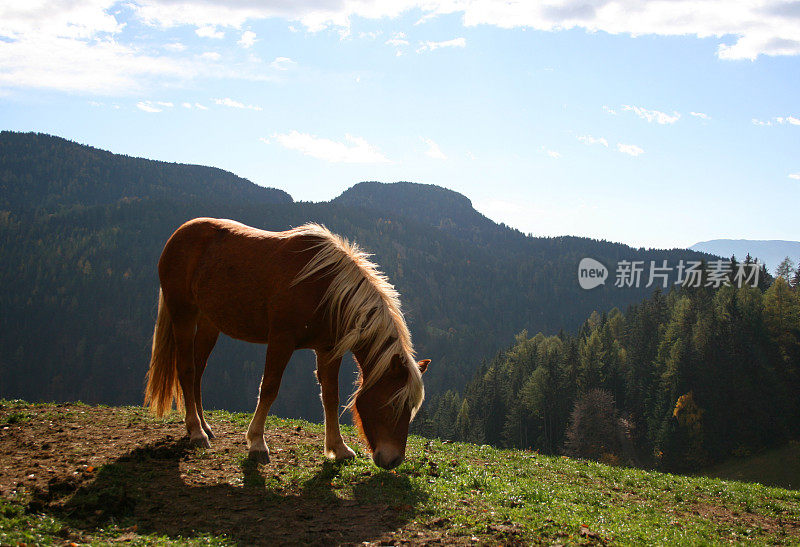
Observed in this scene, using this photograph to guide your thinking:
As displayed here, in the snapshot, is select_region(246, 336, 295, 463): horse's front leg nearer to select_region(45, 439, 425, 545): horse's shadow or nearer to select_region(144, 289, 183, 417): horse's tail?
select_region(45, 439, 425, 545): horse's shadow

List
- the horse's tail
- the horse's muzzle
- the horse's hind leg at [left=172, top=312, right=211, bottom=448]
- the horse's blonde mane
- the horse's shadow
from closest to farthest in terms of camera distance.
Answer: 1. the horse's shadow
2. the horse's muzzle
3. the horse's blonde mane
4. the horse's hind leg at [left=172, top=312, right=211, bottom=448]
5. the horse's tail

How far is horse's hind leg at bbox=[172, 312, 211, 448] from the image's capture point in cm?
938

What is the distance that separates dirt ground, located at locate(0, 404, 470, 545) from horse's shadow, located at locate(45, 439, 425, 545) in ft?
0.04

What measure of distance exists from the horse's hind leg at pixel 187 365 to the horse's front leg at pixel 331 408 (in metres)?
2.32

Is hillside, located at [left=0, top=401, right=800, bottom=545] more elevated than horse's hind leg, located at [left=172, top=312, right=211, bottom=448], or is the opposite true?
horse's hind leg, located at [left=172, top=312, right=211, bottom=448]

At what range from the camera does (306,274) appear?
26.3ft

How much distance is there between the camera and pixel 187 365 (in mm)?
9430

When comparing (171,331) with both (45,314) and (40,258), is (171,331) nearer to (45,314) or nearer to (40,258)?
(45,314)

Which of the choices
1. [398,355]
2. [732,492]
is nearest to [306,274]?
[398,355]

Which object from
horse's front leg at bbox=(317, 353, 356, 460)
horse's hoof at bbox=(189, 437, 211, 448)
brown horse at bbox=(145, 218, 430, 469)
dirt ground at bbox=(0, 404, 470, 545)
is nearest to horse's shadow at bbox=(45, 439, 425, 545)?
dirt ground at bbox=(0, 404, 470, 545)

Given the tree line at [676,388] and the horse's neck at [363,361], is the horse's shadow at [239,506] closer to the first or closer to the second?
the horse's neck at [363,361]

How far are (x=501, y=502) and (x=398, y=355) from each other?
2.57 meters

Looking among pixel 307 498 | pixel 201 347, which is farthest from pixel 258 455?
Result: pixel 201 347

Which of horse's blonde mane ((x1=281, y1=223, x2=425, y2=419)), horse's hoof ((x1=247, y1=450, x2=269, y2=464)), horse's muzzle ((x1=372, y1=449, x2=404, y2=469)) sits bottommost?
horse's hoof ((x1=247, y1=450, x2=269, y2=464))
